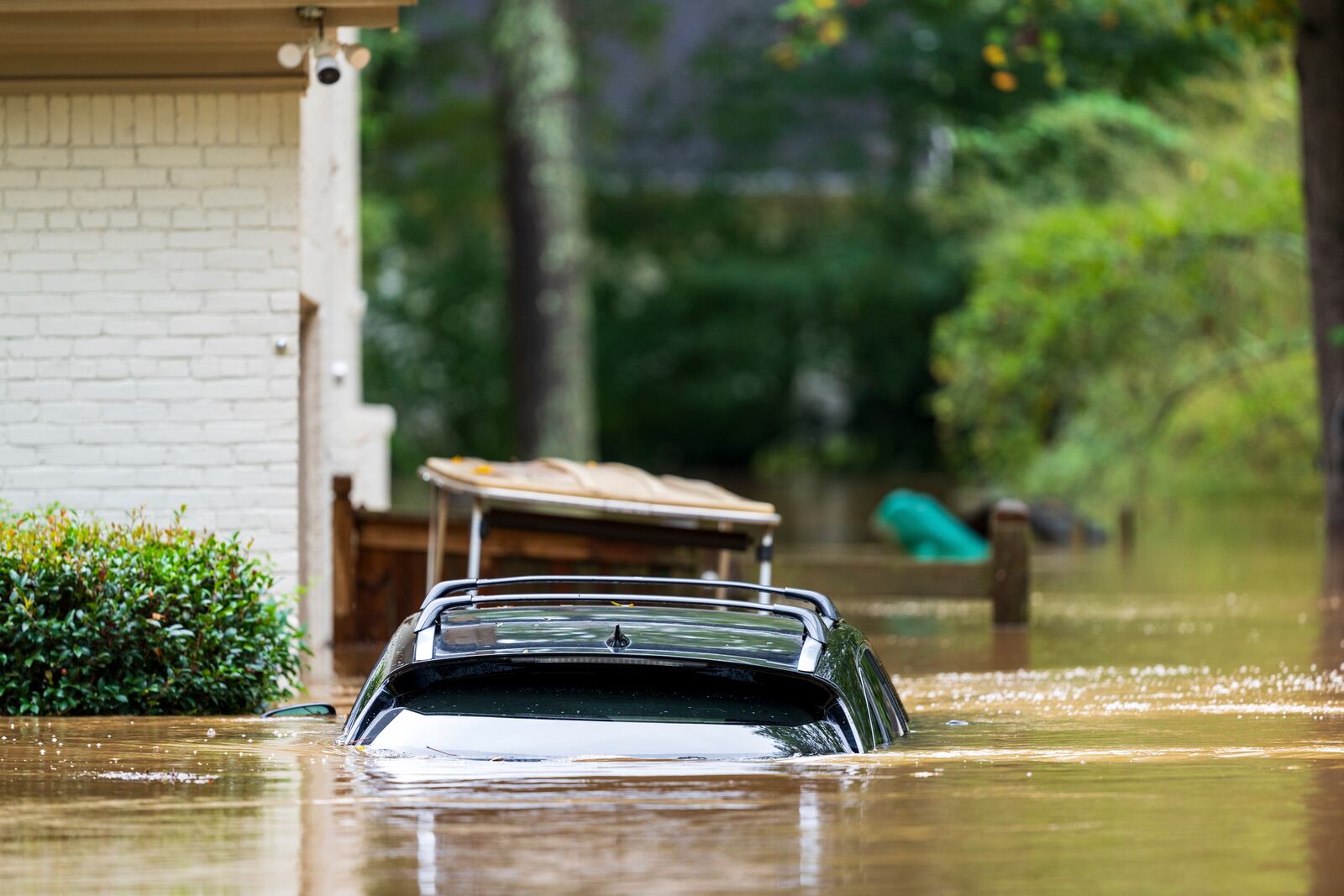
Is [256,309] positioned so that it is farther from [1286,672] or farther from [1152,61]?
[1152,61]

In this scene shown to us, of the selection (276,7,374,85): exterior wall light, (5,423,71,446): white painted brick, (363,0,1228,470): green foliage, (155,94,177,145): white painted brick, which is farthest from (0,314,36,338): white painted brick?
(363,0,1228,470): green foliage

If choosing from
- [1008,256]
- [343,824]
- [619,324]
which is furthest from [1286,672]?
[619,324]

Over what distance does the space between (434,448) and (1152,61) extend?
1549 centimetres

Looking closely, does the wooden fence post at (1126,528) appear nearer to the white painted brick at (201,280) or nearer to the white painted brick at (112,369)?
the white painted brick at (201,280)

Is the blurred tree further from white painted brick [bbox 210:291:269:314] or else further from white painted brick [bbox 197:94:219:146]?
white painted brick [bbox 210:291:269:314]

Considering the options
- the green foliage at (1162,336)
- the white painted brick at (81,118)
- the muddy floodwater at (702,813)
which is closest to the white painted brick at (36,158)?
the white painted brick at (81,118)

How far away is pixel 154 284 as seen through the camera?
991cm

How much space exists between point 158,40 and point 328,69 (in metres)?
0.80

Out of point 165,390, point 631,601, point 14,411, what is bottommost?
point 631,601

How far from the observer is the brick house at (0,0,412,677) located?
9812 millimetres

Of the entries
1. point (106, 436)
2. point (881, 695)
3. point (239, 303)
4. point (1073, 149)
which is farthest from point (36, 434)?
point (1073, 149)

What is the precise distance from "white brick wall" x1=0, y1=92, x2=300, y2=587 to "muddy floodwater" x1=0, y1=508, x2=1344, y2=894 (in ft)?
8.59

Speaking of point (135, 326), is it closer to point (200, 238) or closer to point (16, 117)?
point (200, 238)

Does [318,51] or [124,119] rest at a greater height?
[318,51]
